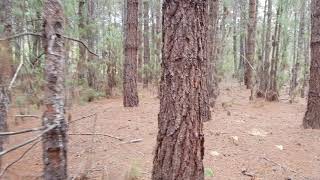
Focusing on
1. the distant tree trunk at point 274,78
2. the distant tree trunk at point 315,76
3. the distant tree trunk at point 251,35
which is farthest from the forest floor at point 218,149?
the distant tree trunk at point 251,35

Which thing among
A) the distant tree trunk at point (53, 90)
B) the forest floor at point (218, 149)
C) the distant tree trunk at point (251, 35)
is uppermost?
the distant tree trunk at point (251, 35)

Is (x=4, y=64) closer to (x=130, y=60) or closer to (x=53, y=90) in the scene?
(x=53, y=90)

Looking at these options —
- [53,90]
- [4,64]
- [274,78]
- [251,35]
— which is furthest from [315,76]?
[251,35]

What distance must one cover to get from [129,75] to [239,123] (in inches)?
123

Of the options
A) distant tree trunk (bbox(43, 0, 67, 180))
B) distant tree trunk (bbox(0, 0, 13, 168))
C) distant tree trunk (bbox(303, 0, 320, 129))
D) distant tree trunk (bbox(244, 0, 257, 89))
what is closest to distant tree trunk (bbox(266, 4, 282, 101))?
distant tree trunk (bbox(244, 0, 257, 89))

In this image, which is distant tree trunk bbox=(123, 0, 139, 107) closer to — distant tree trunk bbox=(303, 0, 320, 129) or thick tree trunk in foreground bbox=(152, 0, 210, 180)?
distant tree trunk bbox=(303, 0, 320, 129)

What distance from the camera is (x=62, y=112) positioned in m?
3.32

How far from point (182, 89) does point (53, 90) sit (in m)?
1.32

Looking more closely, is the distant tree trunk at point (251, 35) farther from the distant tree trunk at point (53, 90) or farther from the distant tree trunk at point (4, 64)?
the distant tree trunk at point (53, 90)

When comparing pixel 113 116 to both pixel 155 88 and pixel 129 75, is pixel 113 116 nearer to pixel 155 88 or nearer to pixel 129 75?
pixel 129 75

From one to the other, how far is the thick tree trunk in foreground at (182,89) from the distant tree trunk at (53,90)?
3.73 ft

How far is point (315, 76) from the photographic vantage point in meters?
6.76

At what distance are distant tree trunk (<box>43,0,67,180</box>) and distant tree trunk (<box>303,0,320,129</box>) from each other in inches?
192

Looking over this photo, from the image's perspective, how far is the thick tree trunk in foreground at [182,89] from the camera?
390 centimetres
